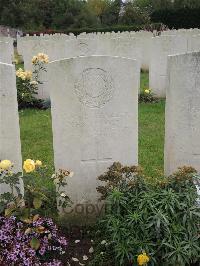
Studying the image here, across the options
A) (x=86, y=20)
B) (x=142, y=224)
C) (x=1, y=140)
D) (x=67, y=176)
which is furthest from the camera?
(x=86, y=20)

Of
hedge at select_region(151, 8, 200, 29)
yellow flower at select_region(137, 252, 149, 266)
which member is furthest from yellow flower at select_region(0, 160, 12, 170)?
hedge at select_region(151, 8, 200, 29)

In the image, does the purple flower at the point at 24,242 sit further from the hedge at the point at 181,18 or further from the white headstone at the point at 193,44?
the hedge at the point at 181,18

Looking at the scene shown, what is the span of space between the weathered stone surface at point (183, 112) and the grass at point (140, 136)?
0.69 meters

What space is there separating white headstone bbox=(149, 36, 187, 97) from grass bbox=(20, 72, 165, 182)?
56 centimetres

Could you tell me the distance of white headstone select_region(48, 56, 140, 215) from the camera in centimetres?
408

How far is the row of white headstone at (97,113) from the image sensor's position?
405 cm

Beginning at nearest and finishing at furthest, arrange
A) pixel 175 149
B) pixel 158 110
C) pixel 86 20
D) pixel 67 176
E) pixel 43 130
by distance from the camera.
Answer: pixel 67 176 < pixel 175 149 < pixel 43 130 < pixel 158 110 < pixel 86 20

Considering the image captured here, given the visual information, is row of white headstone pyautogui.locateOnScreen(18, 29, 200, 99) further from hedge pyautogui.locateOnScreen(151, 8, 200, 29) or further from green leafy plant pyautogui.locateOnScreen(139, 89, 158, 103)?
hedge pyautogui.locateOnScreen(151, 8, 200, 29)

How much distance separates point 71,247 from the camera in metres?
4.05

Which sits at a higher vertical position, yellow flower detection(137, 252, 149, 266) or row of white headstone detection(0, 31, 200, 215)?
row of white headstone detection(0, 31, 200, 215)

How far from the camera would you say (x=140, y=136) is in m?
7.07

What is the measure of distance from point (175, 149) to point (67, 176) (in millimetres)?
1185

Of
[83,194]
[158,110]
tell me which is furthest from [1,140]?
[158,110]

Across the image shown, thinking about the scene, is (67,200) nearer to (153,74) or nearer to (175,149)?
(175,149)
